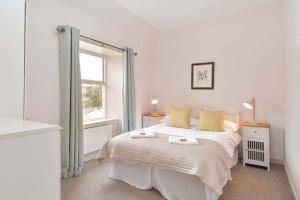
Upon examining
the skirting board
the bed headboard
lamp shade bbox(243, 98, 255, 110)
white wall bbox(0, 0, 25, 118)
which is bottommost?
the skirting board

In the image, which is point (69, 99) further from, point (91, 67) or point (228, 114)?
point (228, 114)

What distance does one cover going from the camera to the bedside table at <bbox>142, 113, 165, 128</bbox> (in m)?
4.06

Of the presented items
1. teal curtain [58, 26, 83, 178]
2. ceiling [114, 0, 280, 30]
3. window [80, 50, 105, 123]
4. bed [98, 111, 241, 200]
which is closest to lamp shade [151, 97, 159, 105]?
window [80, 50, 105, 123]

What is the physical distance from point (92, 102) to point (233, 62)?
2.81 m

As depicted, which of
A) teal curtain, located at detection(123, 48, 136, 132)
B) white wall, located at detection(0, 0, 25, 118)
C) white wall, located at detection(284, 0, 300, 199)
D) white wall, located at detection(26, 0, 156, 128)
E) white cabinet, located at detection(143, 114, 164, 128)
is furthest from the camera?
white cabinet, located at detection(143, 114, 164, 128)

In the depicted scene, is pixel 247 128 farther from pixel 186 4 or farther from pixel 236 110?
pixel 186 4

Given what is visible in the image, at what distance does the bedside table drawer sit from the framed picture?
106 centimetres

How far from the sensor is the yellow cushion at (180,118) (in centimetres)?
339

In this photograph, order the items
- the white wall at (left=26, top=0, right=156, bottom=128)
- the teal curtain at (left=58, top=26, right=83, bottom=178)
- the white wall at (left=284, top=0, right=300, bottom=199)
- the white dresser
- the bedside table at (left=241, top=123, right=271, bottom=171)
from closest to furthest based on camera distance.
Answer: the white dresser < the white wall at (left=284, top=0, right=300, bottom=199) < the white wall at (left=26, top=0, right=156, bottom=128) < the teal curtain at (left=58, top=26, right=83, bottom=178) < the bedside table at (left=241, top=123, right=271, bottom=171)

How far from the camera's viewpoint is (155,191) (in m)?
2.22

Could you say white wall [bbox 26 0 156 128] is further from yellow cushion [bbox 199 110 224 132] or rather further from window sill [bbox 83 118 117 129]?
yellow cushion [bbox 199 110 224 132]

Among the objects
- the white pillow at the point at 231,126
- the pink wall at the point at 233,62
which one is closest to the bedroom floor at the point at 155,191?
the white pillow at the point at 231,126

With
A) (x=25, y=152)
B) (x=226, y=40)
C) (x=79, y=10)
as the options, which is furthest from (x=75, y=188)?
(x=226, y=40)

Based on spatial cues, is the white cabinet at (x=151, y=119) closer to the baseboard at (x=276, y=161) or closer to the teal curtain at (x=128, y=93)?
the teal curtain at (x=128, y=93)
